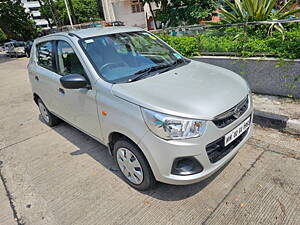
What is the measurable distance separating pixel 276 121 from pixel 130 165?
232 centimetres

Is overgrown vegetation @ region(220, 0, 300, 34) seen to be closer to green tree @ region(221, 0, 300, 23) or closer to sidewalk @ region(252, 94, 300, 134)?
green tree @ region(221, 0, 300, 23)

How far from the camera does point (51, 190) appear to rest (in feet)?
8.61

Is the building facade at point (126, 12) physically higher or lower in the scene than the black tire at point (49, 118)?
higher

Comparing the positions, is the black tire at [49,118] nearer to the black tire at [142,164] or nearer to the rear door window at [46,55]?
the rear door window at [46,55]

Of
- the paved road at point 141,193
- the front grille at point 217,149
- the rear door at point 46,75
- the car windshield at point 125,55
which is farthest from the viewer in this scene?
the rear door at point 46,75

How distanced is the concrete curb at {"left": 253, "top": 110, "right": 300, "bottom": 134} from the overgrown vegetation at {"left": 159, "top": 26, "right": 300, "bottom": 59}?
119 centimetres

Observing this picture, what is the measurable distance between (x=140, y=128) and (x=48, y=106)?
2.55 metres

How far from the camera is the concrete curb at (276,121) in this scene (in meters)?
3.09

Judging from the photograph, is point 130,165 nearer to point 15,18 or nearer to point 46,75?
point 46,75

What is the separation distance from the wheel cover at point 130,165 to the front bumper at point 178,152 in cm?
25

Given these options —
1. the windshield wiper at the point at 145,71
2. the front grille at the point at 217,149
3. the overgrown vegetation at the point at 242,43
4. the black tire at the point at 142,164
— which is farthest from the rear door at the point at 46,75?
the overgrown vegetation at the point at 242,43

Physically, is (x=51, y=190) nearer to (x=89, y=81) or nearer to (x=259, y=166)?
(x=89, y=81)

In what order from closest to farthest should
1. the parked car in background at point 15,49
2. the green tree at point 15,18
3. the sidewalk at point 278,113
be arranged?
the sidewalk at point 278,113 → the parked car in background at point 15,49 → the green tree at point 15,18

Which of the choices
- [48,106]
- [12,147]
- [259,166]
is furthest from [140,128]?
[12,147]
